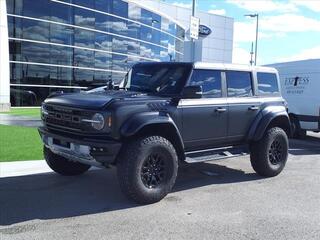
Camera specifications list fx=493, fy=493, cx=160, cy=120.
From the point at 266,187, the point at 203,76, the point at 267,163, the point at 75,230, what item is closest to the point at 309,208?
the point at 266,187

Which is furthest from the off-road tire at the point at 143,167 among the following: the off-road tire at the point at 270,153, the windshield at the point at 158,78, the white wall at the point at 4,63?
the white wall at the point at 4,63

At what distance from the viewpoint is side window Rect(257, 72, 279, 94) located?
29.4 feet

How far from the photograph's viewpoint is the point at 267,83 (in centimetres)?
916

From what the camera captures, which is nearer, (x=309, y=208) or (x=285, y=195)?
(x=309, y=208)

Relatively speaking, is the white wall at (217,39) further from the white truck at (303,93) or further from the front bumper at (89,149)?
the front bumper at (89,149)

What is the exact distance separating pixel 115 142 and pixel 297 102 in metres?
10.2

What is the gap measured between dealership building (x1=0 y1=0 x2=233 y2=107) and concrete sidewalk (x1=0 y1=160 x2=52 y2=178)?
12383mm

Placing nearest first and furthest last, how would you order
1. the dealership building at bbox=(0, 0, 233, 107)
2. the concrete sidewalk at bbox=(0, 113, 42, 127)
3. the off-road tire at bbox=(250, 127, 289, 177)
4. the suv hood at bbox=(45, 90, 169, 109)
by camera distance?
the suv hood at bbox=(45, 90, 169, 109)
the off-road tire at bbox=(250, 127, 289, 177)
the concrete sidewalk at bbox=(0, 113, 42, 127)
the dealership building at bbox=(0, 0, 233, 107)

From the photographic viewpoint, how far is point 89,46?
103ft

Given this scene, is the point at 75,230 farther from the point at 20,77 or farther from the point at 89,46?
the point at 89,46

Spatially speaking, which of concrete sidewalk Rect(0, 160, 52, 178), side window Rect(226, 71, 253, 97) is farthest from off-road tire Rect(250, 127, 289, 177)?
concrete sidewalk Rect(0, 160, 52, 178)

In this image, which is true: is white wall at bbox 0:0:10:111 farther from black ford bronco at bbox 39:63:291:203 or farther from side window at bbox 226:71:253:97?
side window at bbox 226:71:253:97

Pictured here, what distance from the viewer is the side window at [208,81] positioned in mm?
7629

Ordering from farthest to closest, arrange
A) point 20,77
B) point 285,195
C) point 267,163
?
point 20,77, point 267,163, point 285,195
